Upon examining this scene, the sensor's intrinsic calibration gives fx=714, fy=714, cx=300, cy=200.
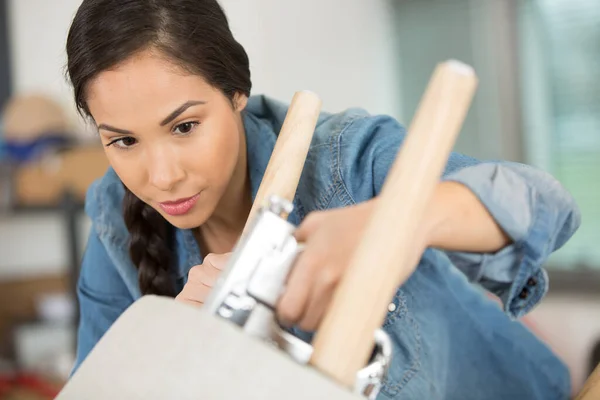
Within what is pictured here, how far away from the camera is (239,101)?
733 mm

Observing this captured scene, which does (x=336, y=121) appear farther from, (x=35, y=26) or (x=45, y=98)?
(x=35, y=26)

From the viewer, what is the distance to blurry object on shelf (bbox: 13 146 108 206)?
242cm

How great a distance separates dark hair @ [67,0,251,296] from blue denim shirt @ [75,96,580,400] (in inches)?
4.1

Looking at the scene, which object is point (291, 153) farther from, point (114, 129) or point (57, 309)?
point (57, 309)

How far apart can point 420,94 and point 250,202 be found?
1594mm

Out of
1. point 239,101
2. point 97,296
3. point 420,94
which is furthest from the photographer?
point 420,94

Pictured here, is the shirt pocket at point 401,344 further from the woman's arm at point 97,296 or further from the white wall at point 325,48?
the white wall at point 325,48

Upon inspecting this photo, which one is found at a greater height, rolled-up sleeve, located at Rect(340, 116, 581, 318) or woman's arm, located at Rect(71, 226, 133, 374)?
rolled-up sleeve, located at Rect(340, 116, 581, 318)

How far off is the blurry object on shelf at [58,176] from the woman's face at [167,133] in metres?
1.70

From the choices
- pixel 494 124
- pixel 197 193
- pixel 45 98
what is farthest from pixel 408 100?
pixel 197 193

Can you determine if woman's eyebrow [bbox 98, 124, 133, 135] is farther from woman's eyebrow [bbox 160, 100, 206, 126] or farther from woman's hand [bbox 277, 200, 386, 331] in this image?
woman's hand [bbox 277, 200, 386, 331]

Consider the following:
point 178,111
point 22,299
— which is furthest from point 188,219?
point 22,299

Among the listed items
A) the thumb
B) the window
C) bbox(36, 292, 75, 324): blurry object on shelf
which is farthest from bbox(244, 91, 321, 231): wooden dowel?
bbox(36, 292, 75, 324): blurry object on shelf

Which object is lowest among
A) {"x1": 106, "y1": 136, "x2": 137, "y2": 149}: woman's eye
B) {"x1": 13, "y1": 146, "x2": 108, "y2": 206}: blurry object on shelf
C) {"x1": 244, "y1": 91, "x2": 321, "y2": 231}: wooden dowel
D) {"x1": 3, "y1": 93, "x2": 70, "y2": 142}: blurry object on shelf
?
{"x1": 13, "y1": 146, "x2": 108, "y2": 206}: blurry object on shelf
